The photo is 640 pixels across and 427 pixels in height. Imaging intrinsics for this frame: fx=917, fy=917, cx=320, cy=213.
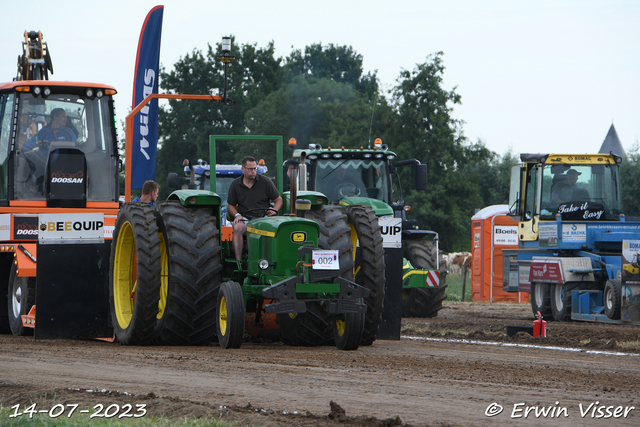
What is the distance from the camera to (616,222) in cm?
1725

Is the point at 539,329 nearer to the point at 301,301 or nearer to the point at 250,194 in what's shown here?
the point at 250,194

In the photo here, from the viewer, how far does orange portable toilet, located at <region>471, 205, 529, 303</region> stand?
2452 centimetres

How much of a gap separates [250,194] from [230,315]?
62.2 inches

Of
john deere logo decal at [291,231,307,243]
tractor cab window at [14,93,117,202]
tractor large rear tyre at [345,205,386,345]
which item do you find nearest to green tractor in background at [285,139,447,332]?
tractor large rear tyre at [345,205,386,345]

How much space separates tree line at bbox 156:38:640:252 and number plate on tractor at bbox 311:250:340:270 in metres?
35.3

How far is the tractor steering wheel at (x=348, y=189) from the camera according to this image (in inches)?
627

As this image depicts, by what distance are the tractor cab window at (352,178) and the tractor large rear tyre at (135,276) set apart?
18.7 feet

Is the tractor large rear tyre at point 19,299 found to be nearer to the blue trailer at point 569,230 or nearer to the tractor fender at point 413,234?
the tractor fender at point 413,234

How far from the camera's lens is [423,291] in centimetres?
1725

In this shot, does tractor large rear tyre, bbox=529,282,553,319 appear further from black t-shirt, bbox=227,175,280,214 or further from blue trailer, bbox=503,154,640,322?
black t-shirt, bbox=227,175,280,214

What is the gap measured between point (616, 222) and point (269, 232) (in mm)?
10237

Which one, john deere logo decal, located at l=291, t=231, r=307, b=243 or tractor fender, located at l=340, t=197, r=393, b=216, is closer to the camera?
john deere logo decal, located at l=291, t=231, r=307, b=243

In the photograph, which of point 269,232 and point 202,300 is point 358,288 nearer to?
point 269,232

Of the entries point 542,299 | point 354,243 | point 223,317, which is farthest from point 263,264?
point 542,299
